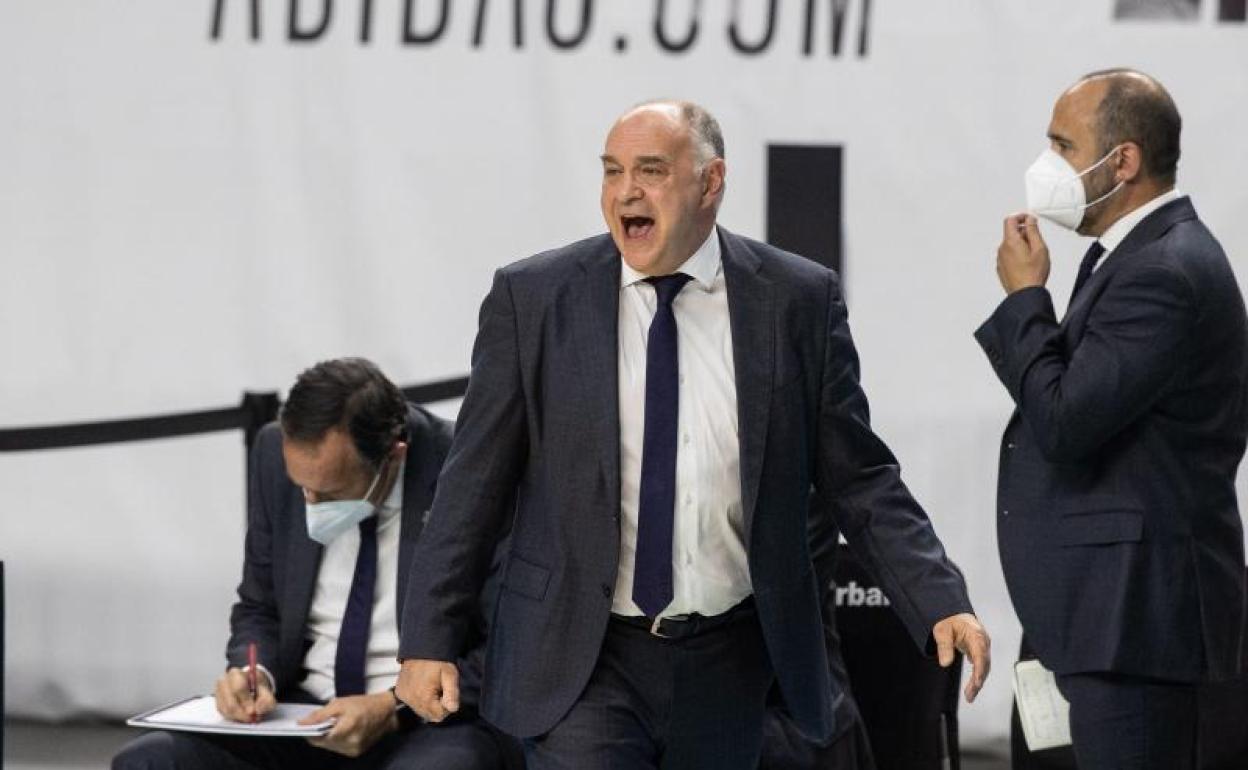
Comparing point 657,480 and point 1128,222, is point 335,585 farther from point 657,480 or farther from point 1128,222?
point 1128,222

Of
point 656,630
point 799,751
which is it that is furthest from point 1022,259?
point 656,630

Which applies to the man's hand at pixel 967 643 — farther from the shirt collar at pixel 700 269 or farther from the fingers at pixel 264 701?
the fingers at pixel 264 701

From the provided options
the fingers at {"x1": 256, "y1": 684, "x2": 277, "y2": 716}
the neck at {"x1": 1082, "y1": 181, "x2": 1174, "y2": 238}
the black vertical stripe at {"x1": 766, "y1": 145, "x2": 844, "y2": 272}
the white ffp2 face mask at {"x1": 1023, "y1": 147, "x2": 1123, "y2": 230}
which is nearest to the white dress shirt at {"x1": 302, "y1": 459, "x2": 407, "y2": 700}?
the fingers at {"x1": 256, "y1": 684, "x2": 277, "y2": 716}

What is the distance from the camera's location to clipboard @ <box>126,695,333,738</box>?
3.59 meters

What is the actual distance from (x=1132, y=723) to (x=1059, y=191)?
95cm

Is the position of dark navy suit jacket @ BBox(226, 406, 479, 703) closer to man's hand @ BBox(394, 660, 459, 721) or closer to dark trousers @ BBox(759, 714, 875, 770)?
dark trousers @ BBox(759, 714, 875, 770)

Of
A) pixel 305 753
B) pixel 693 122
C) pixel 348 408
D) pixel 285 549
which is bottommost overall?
pixel 305 753

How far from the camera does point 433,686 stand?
286 centimetres

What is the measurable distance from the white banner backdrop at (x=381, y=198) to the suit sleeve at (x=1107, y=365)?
1.86 metres

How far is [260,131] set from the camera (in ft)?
18.0

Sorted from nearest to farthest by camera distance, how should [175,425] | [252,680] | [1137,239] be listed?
[1137,239]
[252,680]
[175,425]

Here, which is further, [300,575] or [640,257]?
[300,575]

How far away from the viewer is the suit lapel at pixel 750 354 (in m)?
2.91

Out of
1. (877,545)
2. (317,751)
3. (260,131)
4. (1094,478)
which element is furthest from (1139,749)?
(260,131)
